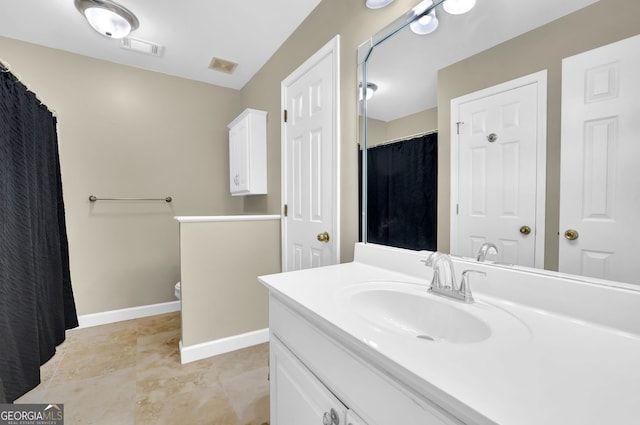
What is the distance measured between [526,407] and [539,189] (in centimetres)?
61

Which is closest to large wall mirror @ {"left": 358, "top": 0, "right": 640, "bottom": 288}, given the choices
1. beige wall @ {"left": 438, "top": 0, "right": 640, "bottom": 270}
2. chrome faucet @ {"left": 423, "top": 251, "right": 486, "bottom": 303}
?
beige wall @ {"left": 438, "top": 0, "right": 640, "bottom": 270}

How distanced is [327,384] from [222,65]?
8.87 feet

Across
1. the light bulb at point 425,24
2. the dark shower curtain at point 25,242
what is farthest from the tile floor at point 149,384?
the light bulb at point 425,24

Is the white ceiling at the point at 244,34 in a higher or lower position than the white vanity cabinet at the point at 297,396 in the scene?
higher

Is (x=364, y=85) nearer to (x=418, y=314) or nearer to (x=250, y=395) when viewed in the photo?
(x=418, y=314)

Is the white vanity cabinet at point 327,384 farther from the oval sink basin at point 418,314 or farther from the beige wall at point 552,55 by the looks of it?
the beige wall at point 552,55

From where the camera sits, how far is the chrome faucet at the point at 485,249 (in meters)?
0.90

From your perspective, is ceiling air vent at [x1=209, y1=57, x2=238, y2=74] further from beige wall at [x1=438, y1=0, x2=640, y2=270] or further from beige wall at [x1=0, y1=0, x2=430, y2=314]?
beige wall at [x1=438, y1=0, x2=640, y2=270]

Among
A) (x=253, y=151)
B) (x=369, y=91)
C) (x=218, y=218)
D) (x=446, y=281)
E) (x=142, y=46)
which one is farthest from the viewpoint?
(x=253, y=151)

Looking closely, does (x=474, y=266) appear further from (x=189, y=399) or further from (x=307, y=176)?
(x=189, y=399)

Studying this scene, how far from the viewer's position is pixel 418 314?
0.90 meters

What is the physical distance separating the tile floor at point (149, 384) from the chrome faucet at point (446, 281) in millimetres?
1147

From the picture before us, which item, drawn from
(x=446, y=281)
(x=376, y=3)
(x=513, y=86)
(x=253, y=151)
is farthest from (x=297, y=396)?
(x=253, y=151)
